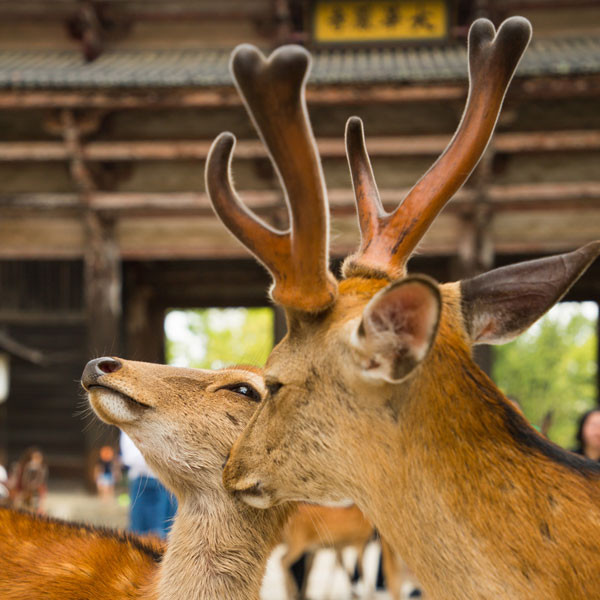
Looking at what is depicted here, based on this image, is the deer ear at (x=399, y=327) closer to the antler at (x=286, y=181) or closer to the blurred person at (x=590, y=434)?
the antler at (x=286, y=181)

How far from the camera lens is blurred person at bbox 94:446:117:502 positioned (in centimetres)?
857

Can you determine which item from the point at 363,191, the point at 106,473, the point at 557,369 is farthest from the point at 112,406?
the point at 557,369

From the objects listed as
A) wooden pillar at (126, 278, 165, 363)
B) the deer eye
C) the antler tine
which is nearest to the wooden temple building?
wooden pillar at (126, 278, 165, 363)

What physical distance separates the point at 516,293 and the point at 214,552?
102cm

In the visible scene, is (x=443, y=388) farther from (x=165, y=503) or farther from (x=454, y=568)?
(x=165, y=503)

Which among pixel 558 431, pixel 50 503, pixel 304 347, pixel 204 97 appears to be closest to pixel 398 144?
pixel 204 97

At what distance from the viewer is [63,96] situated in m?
7.41

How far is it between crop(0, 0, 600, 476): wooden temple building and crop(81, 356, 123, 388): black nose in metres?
5.72

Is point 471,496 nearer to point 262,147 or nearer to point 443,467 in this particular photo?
point 443,467

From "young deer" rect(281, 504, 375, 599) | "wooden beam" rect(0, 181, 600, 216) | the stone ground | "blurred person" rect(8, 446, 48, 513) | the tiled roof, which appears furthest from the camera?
"wooden beam" rect(0, 181, 600, 216)

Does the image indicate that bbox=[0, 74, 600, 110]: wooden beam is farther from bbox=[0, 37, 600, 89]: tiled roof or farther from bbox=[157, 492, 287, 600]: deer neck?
bbox=[157, 492, 287, 600]: deer neck

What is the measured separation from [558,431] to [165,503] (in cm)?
3593

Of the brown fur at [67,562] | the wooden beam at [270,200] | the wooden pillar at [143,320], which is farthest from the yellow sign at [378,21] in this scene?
the brown fur at [67,562]

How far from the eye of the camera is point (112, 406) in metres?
1.58
